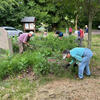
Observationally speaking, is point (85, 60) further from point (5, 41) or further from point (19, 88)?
point (5, 41)

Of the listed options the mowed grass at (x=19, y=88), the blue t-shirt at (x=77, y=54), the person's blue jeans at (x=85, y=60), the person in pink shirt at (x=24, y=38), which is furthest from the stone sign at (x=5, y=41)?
the person's blue jeans at (x=85, y=60)

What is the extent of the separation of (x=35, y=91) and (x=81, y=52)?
5.38 feet

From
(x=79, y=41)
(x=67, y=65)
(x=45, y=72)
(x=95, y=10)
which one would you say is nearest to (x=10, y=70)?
(x=45, y=72)

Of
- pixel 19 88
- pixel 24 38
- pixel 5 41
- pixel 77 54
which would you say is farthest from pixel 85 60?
pixel 5 41

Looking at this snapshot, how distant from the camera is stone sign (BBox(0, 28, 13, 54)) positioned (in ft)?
18.3

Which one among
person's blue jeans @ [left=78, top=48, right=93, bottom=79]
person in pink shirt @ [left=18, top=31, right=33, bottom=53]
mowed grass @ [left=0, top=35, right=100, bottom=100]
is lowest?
mowed grass @ [left=0, top=35, right=100, bottom=100]

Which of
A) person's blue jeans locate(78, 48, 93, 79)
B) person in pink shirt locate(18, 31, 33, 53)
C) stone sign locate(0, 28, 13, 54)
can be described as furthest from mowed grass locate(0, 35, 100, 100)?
person in pink shirt locate(18, 31, 33, 53)

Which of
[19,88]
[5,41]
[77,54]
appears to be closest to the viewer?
[19,88]

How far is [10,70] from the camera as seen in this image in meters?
4.03

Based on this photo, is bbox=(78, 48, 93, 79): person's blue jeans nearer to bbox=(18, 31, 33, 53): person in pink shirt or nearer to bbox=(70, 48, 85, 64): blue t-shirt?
bbox=(70, 48, 85, 64): blue t-shirt

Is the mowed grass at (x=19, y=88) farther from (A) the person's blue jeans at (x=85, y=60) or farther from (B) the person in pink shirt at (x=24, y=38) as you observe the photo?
(B) the person in pink shirt at (x=24, y=38)

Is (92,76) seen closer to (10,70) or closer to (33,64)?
(33,64)

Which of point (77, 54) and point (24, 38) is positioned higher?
point (24, 38)

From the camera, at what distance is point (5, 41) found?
223 inches
